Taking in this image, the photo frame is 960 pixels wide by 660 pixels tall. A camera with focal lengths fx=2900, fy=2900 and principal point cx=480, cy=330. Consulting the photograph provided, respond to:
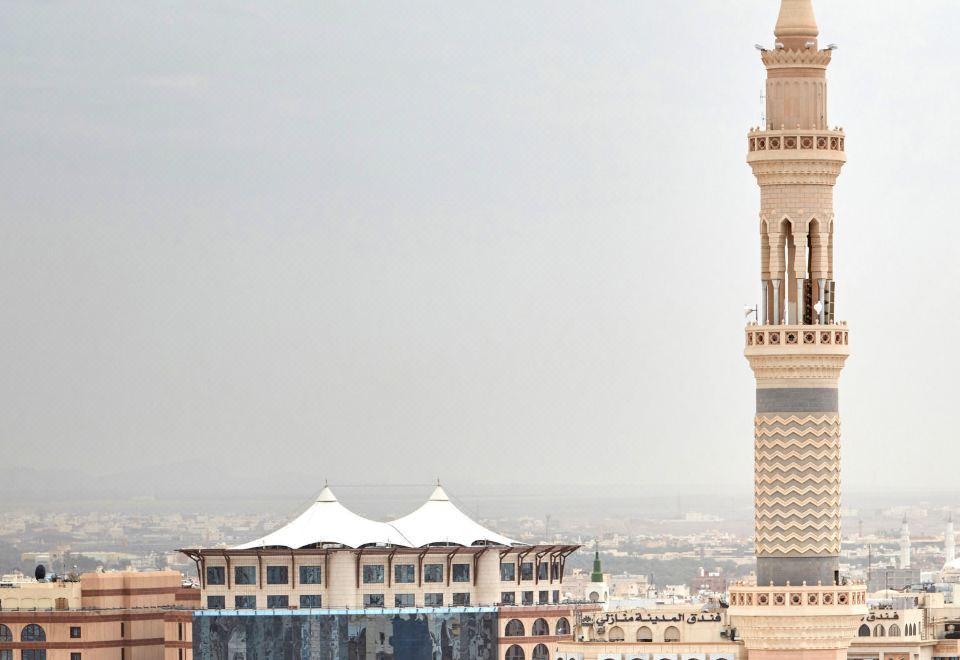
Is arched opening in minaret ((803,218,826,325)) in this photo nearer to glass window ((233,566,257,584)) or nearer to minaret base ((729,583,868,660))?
minaret base ((729,583,868,660))

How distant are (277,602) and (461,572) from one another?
7.16 metres

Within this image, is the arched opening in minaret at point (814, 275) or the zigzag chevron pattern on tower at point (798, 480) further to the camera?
the arched opening in minaret at point (814, 275)

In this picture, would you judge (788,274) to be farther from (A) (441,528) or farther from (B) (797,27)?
(A) (441,528)

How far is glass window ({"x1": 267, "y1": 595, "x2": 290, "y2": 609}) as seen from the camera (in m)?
104

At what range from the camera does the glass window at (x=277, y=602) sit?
341ft

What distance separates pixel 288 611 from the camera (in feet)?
341

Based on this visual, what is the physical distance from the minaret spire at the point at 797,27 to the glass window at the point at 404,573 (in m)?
47.0

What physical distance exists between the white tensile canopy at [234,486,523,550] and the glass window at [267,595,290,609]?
1.92 meters

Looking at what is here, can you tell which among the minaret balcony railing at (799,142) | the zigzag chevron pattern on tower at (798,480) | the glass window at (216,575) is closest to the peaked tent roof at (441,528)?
the glass window at (216,575)

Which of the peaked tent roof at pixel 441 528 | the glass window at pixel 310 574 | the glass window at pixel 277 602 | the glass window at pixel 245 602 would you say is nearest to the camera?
the glass window at pixel 245 602

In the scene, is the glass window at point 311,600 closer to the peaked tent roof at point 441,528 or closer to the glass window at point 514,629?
the peaked tent roof at point 441,528

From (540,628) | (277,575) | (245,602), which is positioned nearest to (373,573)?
(277,575)

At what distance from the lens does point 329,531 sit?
106m

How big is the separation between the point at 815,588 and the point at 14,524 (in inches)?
5118
